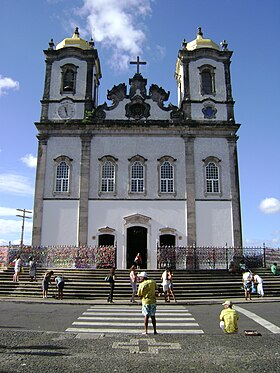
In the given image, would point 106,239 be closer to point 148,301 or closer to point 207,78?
point 207,78

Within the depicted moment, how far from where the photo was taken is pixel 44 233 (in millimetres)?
24203

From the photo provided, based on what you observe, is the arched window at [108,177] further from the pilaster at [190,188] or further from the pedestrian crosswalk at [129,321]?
the pedestrian crosswalk at [129,321]

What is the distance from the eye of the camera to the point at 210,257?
22.9 metres

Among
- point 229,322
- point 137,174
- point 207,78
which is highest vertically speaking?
point 207,78

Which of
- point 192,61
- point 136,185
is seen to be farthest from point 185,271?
point 192,61

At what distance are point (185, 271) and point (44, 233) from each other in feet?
32.4

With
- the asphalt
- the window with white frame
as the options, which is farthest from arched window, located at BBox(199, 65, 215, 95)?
the asphalt

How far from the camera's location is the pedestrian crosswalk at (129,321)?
952 centimetres

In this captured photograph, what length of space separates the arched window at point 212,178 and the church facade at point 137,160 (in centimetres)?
7

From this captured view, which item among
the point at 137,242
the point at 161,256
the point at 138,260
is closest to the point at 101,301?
the point at 138,260

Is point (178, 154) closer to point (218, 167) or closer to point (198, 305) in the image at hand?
point (218, 167)

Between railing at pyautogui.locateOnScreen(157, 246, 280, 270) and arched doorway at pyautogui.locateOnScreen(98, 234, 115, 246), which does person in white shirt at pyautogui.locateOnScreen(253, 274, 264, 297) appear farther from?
arched doorway at pyautogui.locateOnScreen(98, 234, 115, 246)

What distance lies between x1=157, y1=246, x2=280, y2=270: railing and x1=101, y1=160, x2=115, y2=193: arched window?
18.8 ft

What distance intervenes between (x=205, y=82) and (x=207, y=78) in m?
0.40
